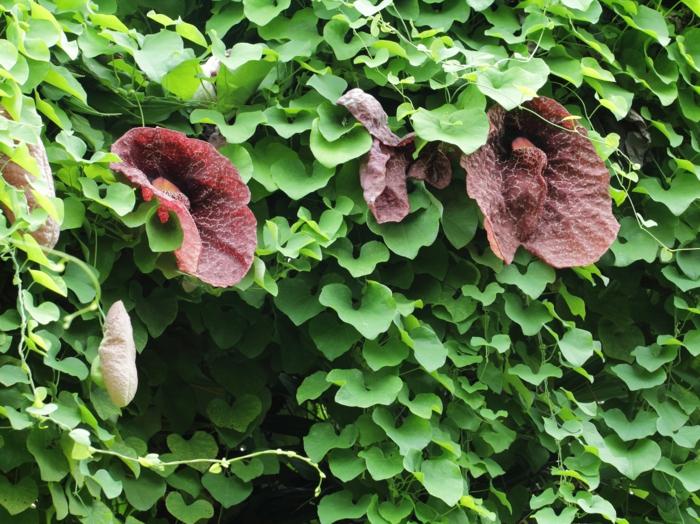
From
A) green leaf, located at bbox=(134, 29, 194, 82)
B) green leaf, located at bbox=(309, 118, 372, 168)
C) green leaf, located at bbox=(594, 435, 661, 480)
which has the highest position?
green leaf, located at bbox=(134, 29, 194, 82)

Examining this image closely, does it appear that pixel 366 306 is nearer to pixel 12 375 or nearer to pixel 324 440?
pixel 324 440

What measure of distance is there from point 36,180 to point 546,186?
0.79 meters

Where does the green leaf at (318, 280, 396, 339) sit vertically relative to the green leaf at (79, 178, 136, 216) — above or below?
below

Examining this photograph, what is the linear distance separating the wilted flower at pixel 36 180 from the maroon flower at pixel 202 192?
0.13 m

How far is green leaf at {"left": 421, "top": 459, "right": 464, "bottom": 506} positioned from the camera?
1.50 m

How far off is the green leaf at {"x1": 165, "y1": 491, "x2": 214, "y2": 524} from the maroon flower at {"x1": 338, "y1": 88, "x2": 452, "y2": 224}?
501mm

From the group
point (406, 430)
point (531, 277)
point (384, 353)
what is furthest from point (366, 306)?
point (531, 277)

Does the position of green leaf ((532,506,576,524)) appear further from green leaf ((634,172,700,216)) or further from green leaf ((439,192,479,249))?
green leaf ((634,172,700,216))

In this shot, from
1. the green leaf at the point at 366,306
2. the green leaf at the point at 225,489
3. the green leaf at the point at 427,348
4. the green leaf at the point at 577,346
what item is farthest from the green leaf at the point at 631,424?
the green leaf at the point at 225,489

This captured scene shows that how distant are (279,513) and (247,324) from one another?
1.44 feet

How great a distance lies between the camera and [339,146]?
1.55 m

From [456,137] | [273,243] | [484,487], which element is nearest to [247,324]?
[273,243]

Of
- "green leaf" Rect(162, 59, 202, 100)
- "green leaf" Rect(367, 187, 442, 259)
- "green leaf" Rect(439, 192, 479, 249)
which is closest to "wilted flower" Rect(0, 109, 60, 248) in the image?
"green leaf" Rect(162, 59, 202, 100)

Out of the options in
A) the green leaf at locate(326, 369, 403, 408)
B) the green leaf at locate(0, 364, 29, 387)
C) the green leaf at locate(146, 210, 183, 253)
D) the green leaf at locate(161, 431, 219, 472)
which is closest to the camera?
the green leaf at locate(0, 364, 29, 387)
